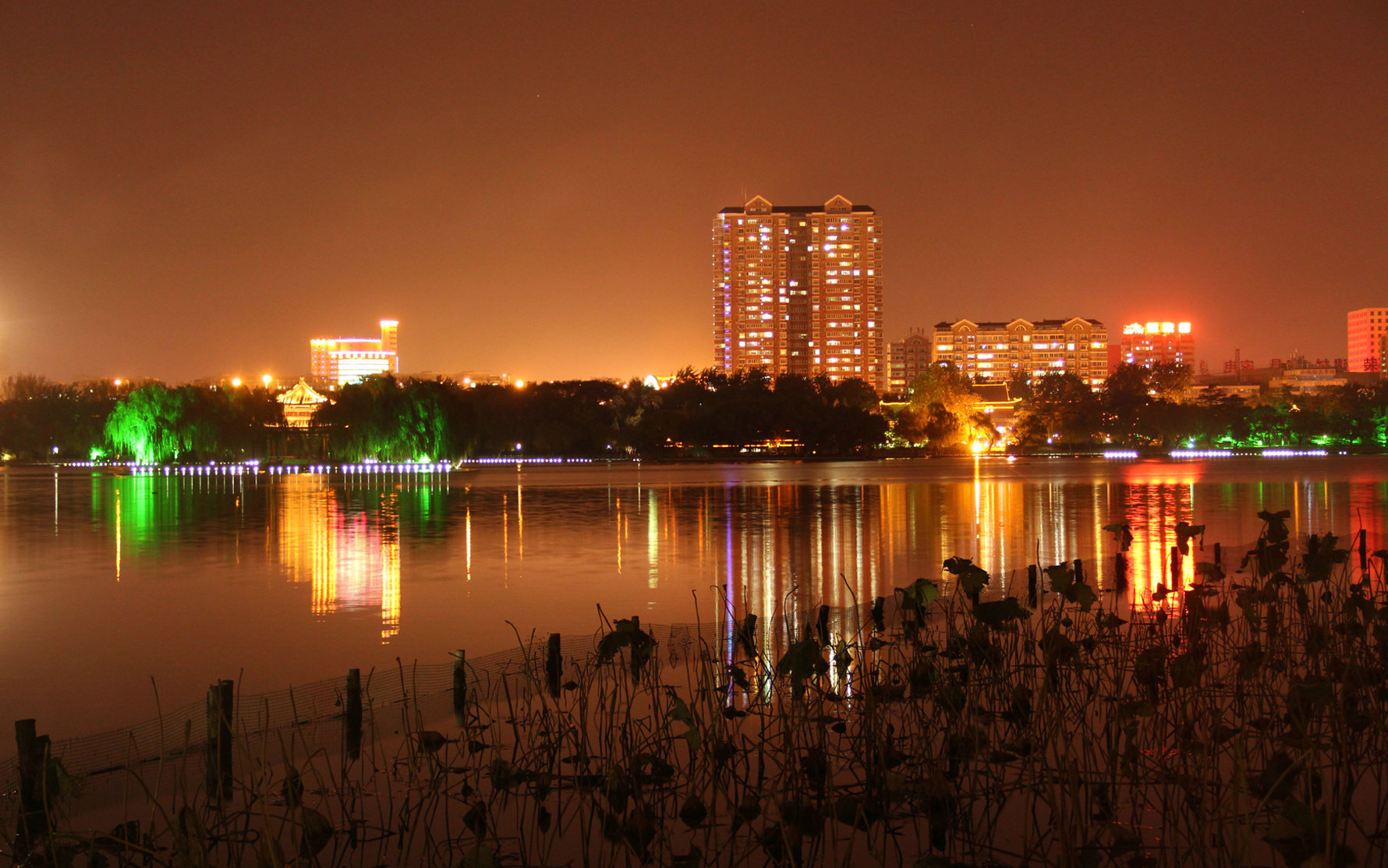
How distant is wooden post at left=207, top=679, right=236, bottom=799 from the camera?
7.31 metres

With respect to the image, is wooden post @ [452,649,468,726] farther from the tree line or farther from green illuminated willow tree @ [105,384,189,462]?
green illuminated willow tree @ [105,384,189,462]

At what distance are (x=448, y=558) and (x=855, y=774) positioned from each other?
Answer: 14.9 meters

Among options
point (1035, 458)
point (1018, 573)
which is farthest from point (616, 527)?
point (1035, 458)

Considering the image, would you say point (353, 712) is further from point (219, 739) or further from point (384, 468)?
point (384, 468)

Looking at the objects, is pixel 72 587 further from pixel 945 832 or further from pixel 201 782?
pixel 945 832

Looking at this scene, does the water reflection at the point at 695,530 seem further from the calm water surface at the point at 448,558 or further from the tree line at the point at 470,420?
the tree line at the point at 470,420

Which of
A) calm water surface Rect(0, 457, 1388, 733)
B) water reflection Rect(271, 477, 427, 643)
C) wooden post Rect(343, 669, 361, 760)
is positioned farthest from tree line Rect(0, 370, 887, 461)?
wooden post Rect(343, 669, 361, 760)

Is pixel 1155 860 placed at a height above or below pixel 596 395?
below

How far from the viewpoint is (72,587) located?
17.8 meters

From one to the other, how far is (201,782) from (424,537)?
1788cm

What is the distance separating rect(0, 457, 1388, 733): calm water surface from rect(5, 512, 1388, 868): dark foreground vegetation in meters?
2.33

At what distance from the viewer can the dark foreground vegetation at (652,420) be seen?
71062 millimetres

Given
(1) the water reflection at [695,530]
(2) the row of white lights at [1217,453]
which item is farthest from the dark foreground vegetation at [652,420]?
(1) the water reflection at [695,530]

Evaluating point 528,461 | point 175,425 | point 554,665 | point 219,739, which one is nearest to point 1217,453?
point 528,461
